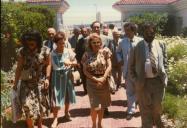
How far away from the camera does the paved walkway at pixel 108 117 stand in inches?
427

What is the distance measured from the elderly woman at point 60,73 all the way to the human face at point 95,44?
3.93 feet

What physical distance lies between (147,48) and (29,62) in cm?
194

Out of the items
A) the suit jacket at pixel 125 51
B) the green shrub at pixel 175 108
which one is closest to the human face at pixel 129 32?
the suit jacket at pixel 125 51

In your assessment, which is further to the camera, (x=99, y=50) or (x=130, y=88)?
(x=130, y=88)

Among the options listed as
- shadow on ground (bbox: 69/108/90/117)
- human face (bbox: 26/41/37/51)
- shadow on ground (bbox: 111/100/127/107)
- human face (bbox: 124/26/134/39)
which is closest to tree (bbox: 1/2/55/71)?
shadow on ground (bbox: 69/108/90/117)

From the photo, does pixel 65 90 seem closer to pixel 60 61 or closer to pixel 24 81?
pixel 60 61

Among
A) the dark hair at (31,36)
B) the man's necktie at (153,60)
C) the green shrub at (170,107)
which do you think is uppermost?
the dark hair at (31,36)

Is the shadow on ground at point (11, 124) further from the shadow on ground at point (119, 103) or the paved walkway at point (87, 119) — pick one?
the shadow on ground at point (119, 103)

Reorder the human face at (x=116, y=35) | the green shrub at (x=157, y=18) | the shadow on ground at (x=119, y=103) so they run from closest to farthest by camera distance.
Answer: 1. the shadow on ground at (x=119, y=103)
2. the human face at (x=116, y=35)
3. the green shrub at (x=157, y=18)

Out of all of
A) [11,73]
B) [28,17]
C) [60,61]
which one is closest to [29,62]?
[60,61]

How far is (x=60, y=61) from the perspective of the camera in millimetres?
10727

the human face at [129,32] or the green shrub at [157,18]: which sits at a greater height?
the human face at [129,32]

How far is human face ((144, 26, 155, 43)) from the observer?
831 centimetres

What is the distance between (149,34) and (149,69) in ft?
1.82
